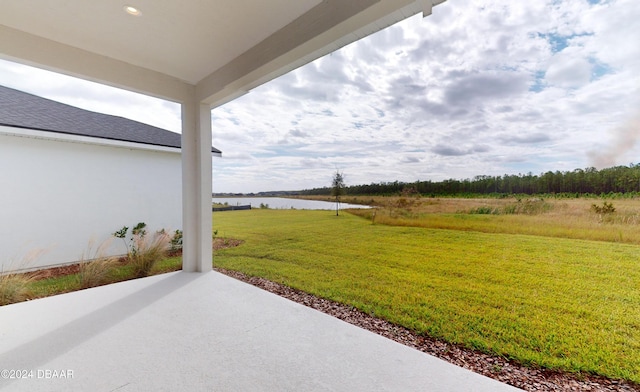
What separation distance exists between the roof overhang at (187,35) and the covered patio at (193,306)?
1cm

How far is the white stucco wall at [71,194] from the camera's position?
375cm

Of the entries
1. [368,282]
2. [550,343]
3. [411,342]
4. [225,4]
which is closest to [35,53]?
[225,4]

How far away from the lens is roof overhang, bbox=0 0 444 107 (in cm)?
206

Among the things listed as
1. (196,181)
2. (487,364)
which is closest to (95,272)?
(196,181)

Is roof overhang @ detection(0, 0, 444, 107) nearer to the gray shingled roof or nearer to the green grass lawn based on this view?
the gray shingled roof

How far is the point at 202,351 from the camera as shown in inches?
78.1

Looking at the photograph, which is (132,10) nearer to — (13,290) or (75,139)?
(75,139)

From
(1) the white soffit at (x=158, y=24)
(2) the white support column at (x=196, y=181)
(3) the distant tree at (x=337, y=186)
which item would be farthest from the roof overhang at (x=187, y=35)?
(3) the distant tree at (x=337, y=186)

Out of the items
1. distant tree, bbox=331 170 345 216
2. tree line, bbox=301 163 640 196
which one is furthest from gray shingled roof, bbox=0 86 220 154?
tree line, bbox=301 163 640 196

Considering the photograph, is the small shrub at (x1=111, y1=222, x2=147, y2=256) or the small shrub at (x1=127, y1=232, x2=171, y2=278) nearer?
the small shrub at (x1=127, y1=232, x2=171, y2=278)

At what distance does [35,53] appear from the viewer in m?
2.64

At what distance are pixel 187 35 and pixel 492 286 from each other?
3.66m

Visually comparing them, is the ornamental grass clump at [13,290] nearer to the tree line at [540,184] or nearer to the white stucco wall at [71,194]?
the white stucco wall at [71,194]

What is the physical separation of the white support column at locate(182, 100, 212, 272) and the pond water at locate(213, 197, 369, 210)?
68cm
